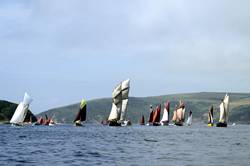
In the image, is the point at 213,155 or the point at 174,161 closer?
the point at 174,161

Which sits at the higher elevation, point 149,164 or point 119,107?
point 119,107

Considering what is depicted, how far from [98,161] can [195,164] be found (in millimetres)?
9905

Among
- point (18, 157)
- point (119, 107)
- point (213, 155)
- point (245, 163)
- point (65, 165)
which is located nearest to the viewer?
point (65, 165)

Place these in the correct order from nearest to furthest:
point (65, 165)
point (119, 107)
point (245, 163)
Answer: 1. point (65, 165)
2. point (245, 163)
3. point (119, 107)

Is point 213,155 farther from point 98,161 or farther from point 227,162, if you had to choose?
point 98,161

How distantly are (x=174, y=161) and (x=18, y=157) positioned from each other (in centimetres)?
1665

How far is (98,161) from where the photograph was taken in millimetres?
52688

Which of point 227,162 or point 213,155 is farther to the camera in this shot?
point 213,155

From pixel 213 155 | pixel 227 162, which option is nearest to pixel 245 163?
pixel 227 162

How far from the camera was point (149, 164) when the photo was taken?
49.3 meters

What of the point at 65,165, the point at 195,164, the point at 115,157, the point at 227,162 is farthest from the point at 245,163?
the point at 65,165

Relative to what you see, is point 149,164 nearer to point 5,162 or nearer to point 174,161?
point 174,161

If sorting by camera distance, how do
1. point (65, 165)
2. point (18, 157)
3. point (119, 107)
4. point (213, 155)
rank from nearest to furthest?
point (65, 165) → point (18, 157) → point (213, 155) → point (119, 107)

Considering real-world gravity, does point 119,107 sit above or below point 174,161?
above
